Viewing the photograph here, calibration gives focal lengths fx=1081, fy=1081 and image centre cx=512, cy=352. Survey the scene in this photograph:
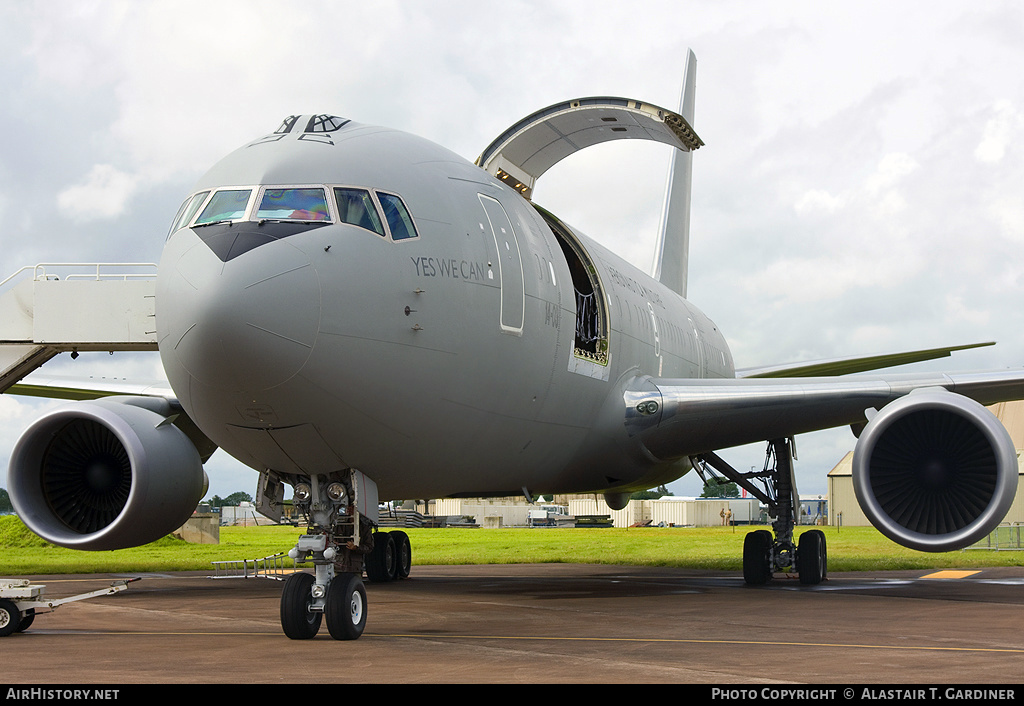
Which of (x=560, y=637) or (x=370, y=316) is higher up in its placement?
(x=370, y=316)

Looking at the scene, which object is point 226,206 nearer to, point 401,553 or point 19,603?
point 19,603

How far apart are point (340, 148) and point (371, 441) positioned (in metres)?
2.60

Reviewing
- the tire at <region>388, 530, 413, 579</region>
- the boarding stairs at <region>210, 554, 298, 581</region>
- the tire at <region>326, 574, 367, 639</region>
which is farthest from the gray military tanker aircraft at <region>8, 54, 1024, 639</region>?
the boarding stairs at <region>210, 554, 298, 581</region>

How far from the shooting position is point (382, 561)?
57.0ft

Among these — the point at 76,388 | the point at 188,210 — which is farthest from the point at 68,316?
the point at 188,210

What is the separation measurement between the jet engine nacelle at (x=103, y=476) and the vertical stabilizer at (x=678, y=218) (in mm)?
13907

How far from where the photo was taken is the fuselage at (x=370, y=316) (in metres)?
8.11

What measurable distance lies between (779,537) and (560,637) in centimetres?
808

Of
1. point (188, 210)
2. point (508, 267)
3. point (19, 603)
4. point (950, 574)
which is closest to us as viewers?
point (188, 210)

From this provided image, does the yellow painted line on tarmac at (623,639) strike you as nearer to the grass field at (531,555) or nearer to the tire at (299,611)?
the tire at (299,611)

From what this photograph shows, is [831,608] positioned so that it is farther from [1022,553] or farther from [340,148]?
[1022,553]

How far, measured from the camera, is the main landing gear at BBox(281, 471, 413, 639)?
880 centimetres

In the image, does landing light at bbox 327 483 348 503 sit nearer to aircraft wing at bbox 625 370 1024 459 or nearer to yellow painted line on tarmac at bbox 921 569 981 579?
aircraft wing at bbox 625 370 1024 459

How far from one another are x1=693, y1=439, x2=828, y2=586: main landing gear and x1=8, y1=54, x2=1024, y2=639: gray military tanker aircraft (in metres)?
2.25
